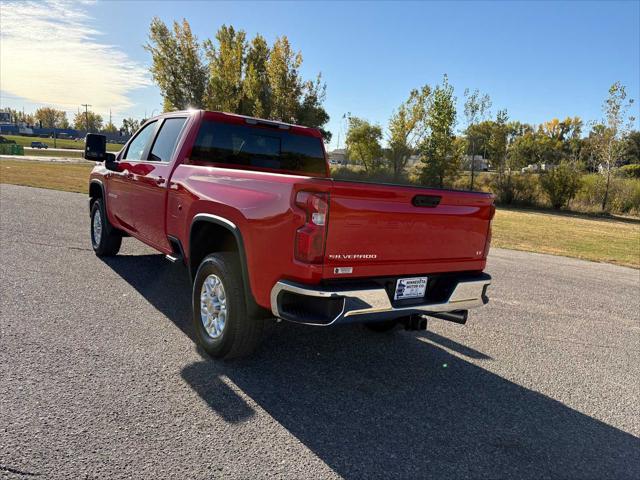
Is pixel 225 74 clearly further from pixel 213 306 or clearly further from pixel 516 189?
pixel 213 306

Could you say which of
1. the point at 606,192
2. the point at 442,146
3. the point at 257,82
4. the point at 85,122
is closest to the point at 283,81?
the point at 257,82

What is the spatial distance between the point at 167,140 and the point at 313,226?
2.87m

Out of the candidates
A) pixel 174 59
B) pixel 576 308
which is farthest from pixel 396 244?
pixel 174 59

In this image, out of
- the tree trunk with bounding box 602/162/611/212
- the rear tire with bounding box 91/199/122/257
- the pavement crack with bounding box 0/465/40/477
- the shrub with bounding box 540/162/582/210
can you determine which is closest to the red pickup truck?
the pavement crack with bounding box 0/465/40/477

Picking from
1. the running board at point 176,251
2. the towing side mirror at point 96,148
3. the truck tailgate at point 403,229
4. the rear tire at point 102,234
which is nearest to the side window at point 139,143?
the towing side mirror at point 96,148

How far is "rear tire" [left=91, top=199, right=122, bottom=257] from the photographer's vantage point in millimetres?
6502

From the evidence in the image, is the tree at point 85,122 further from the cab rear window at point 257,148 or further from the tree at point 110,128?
the cab rear window at point 257,148

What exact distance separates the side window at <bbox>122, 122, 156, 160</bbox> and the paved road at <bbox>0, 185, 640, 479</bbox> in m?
1.59

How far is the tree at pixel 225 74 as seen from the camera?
35.2 m

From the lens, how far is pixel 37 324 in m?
4.11

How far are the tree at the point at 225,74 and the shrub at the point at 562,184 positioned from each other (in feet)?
74.7

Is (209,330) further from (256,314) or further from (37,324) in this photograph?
(37,324)

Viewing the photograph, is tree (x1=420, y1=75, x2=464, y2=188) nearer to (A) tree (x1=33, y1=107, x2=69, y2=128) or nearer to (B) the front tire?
(B) the front tire

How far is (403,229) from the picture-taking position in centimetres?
322
